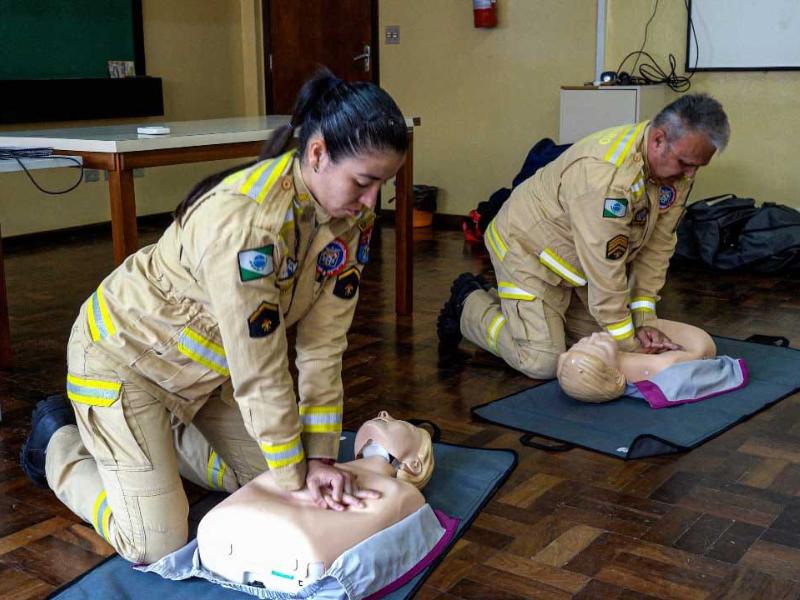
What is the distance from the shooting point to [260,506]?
181 centimetres

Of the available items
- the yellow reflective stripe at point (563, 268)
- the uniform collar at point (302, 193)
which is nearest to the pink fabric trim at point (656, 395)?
the yellow reflective stripe at point (563, 268)

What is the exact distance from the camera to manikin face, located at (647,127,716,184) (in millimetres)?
2688

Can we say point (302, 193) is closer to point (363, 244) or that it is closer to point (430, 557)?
point (363, 244)

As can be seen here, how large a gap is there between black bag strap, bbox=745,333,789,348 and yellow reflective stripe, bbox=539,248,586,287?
81cm

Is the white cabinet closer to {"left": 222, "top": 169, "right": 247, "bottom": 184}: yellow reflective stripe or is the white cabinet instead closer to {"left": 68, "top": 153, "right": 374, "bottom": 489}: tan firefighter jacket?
{"left": 68, "top": 153, "right": 374, "bottom": 489}: tan firefighter jacket

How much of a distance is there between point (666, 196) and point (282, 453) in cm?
173

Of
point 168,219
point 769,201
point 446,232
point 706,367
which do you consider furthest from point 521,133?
point 706,367

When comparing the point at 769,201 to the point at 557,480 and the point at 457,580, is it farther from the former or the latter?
the point at 457,580

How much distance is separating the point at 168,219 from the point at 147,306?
15.3 ft

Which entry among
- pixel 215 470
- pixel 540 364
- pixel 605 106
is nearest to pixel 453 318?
pixel 540 364

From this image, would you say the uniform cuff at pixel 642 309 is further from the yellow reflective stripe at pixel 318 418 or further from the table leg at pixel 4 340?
the table leg at pixel 4 340

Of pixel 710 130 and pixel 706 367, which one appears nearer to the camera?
pixel 710 130

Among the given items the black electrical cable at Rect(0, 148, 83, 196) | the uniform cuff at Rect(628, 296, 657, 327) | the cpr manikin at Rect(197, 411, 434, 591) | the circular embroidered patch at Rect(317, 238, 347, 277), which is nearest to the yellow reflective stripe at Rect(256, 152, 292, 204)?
the circular embroidered patch at Rect(317, 238, 347, 277)

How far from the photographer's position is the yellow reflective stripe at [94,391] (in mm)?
1861
